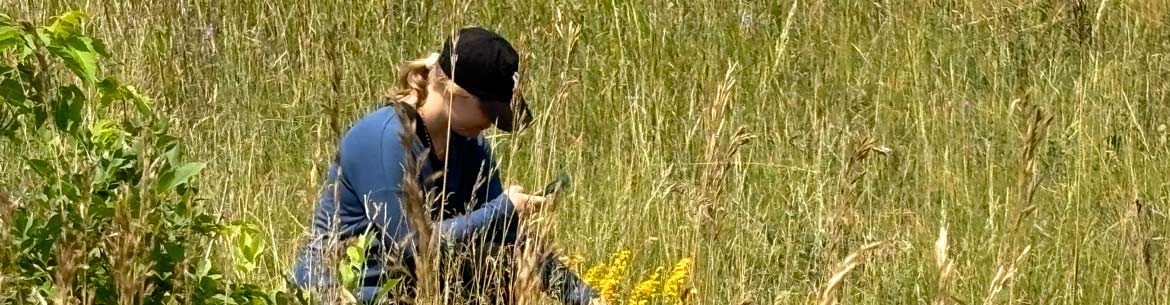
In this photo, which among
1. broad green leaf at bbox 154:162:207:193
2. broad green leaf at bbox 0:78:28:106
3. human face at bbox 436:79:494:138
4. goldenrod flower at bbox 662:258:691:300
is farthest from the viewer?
human face at bbox 436:79:494:138

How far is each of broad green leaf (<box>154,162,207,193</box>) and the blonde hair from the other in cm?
108

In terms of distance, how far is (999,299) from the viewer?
266 centimetres

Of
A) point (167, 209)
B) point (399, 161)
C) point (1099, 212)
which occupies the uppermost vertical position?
point (167, 209)

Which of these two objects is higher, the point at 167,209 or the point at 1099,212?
the point at 167,209

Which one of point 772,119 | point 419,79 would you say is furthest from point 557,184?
point 772,119

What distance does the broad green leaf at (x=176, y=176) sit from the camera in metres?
1.65

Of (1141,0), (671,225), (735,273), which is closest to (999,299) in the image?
(735,273)

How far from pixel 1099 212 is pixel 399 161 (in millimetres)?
1599

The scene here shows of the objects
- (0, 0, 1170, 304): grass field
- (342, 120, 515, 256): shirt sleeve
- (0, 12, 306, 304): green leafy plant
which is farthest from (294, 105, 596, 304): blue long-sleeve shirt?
(0, 12, 306, 304): green leafy plant

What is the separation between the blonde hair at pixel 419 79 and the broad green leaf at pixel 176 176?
42.7 inches

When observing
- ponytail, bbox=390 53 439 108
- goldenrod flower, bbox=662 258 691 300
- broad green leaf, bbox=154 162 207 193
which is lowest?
goldenrod flower, bbox=662 258 691 300

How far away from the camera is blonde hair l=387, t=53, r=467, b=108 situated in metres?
2.80

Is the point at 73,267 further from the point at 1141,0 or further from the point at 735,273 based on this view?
the point at 1141,0

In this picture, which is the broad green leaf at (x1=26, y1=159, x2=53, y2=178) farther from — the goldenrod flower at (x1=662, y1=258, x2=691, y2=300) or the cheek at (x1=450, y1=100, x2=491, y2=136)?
the cheek at (x1=450, y1=100, x2=491, y2=136)
